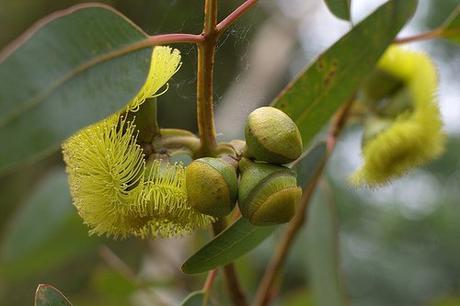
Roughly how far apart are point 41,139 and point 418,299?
6.66 feet

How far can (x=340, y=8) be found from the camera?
0.85 metres

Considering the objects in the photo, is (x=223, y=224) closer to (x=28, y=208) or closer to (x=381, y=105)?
(x=381, y=105)

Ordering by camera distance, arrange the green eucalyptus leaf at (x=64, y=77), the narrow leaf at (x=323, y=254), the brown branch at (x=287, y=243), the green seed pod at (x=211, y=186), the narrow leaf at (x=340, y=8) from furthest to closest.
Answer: the narrow leaf at (x=323, y=254) → the brown branch at (x=287, y=243) → the narrow leaf at (x=340, y=8) → the green seed pod at (x=211, y=186) → the green eucalyptus leaf at (x=64, y=77)

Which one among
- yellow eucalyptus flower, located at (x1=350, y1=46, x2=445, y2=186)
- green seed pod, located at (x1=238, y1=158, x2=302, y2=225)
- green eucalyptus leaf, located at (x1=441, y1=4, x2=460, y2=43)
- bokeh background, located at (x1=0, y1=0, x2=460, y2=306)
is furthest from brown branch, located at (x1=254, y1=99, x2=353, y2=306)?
bokeh background, located at (x1=0, y1=0, x2=460, y2=306)

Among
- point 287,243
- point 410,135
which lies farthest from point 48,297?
point 410,135

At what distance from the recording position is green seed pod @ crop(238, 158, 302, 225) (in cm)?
70

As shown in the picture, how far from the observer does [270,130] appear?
0.70m

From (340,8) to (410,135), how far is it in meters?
0.29

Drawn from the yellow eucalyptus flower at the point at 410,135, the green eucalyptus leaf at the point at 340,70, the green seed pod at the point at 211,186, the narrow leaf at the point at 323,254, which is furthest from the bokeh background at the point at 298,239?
the green seed pod at the point at 211,186

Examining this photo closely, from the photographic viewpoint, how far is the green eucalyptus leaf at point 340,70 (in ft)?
2.93

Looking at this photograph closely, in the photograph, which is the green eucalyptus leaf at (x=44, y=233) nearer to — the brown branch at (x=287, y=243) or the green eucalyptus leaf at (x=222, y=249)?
the brown branch at (x=287, y=243)

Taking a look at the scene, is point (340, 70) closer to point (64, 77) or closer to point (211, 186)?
point (211, 186)

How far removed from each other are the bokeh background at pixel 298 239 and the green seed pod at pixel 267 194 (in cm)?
72

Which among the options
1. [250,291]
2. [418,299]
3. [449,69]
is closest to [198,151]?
[250,291]
